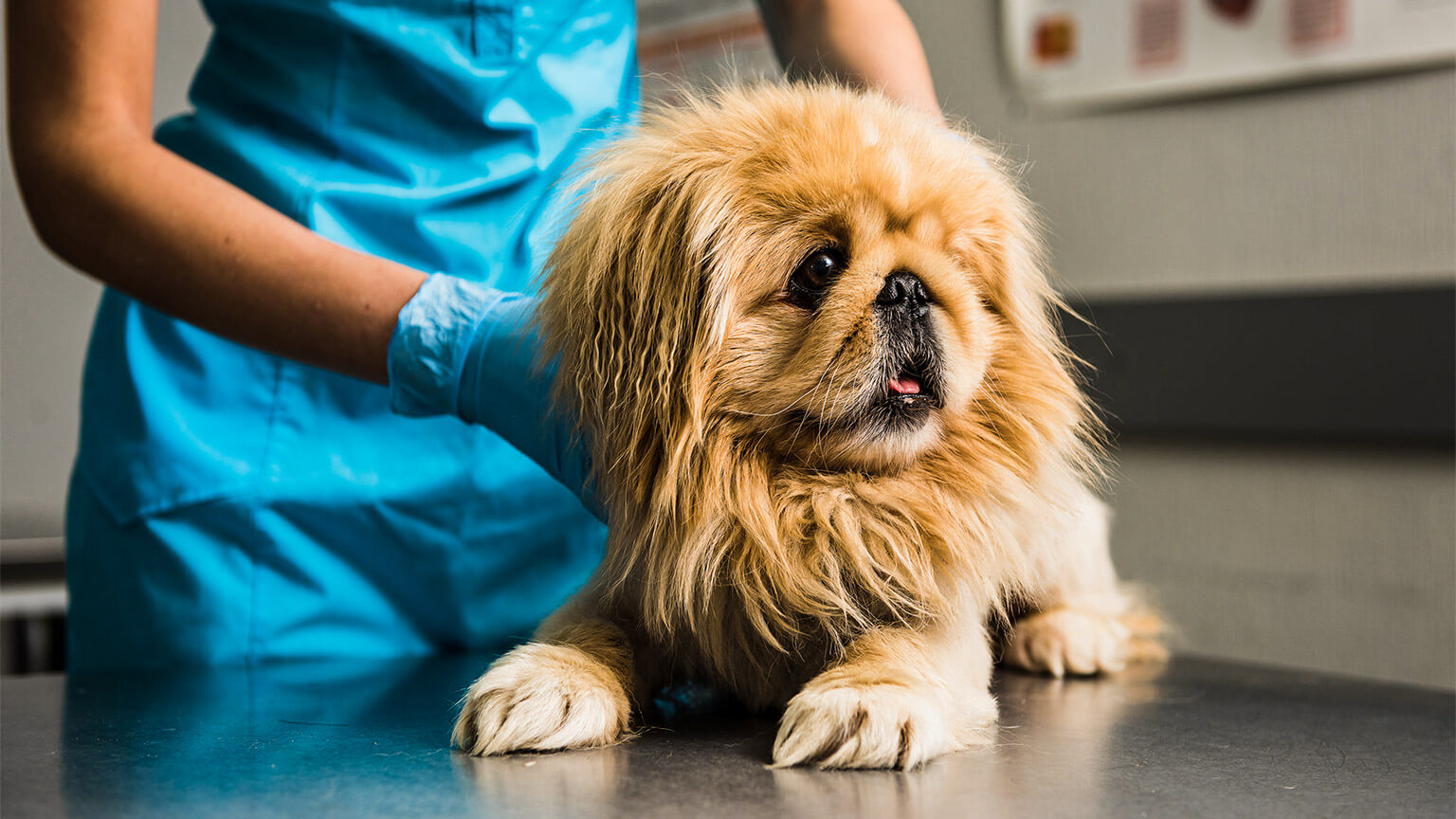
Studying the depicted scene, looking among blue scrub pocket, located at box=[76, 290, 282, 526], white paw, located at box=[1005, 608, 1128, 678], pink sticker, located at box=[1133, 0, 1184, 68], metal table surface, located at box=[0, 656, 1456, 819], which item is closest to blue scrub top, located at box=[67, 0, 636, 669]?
blue scrub pocket, located at box=[76, 290, 282, 526]

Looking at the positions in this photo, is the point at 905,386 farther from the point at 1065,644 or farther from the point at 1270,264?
the point at 1270,264

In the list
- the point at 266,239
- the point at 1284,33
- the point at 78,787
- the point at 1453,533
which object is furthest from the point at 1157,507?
the point at 78,787

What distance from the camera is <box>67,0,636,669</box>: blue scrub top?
1.28 meters

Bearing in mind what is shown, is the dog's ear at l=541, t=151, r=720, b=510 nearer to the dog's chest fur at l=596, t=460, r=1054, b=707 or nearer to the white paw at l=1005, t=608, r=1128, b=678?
the dog's chest fur at l=596, t=460, r=1054, b=707

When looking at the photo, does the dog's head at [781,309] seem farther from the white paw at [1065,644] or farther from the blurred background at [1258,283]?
the blurred background at [1258,283]

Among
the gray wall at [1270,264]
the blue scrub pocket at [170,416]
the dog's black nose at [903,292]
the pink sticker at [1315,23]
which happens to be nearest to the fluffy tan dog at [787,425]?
the dog's black nose at [903,292]

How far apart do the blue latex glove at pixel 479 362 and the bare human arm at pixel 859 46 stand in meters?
0.49

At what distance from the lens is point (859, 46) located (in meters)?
1.34

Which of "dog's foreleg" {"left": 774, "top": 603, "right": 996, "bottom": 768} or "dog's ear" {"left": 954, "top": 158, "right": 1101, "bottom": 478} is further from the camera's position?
"dog's ear" {"left": 954, "top": 158, "right": 1101, "bottom": 478}

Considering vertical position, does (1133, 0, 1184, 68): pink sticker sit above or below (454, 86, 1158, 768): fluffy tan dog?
above

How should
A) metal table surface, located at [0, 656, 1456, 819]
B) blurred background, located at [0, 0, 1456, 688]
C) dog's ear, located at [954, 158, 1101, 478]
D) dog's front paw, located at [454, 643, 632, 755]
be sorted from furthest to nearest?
blurred background, located at [0, 0, 1456, 688]
dog's ear, located at [954, 158, 1101, 478]
dog's front paw, located at [454, 643, 632, 755]
metal table surface, located at [0, 656, 1456, 819]

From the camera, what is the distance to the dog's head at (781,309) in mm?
869

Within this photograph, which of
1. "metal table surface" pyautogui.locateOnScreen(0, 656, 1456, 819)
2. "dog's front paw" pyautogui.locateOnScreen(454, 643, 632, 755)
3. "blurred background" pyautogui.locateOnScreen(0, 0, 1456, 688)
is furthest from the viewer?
"blurred background" pyautogui.locateOnScreen(0, 0, 1456, 688)

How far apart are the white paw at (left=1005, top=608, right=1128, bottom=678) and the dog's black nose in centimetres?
52
